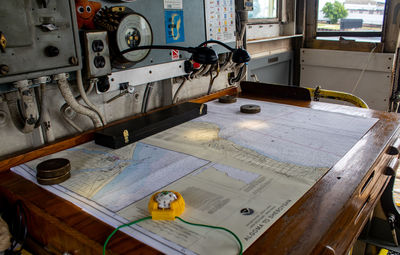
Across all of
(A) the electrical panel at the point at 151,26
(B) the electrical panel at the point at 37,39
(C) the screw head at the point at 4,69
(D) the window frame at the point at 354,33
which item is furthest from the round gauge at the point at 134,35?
(D) the window frame at the point at 354,33

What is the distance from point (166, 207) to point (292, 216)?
0.29 meters

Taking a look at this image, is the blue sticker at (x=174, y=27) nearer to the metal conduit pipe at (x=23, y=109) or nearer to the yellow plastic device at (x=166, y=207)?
the metal conduit pipe at (x=23, y=109)

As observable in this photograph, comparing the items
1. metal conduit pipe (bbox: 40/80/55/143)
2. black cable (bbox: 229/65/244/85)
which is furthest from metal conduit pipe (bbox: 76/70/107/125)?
black cable (bbox: 229/65/244/85)

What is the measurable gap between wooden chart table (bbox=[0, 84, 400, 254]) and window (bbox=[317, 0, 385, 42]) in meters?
2.13

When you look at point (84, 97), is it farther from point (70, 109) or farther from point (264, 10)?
point (264, 10)

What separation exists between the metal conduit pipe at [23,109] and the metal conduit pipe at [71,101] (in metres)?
0.10

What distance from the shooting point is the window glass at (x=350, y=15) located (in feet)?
9.40

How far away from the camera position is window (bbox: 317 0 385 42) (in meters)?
2.87

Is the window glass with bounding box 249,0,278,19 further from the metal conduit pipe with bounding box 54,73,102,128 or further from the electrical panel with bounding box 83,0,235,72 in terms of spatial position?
the metal conduit pipe with bounding box 54,73,102,128

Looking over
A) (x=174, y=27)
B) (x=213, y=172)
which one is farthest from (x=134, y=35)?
(x=213, y=172)

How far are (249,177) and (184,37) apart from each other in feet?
3.12

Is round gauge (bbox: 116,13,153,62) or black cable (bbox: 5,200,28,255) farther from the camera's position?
round gauge (bbox: 116,13,153,62)

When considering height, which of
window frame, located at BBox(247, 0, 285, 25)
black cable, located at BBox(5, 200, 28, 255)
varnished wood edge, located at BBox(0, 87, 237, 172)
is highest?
window frame, located at BBox(247, 0, 285, 25)

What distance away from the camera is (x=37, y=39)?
3.30 feet
